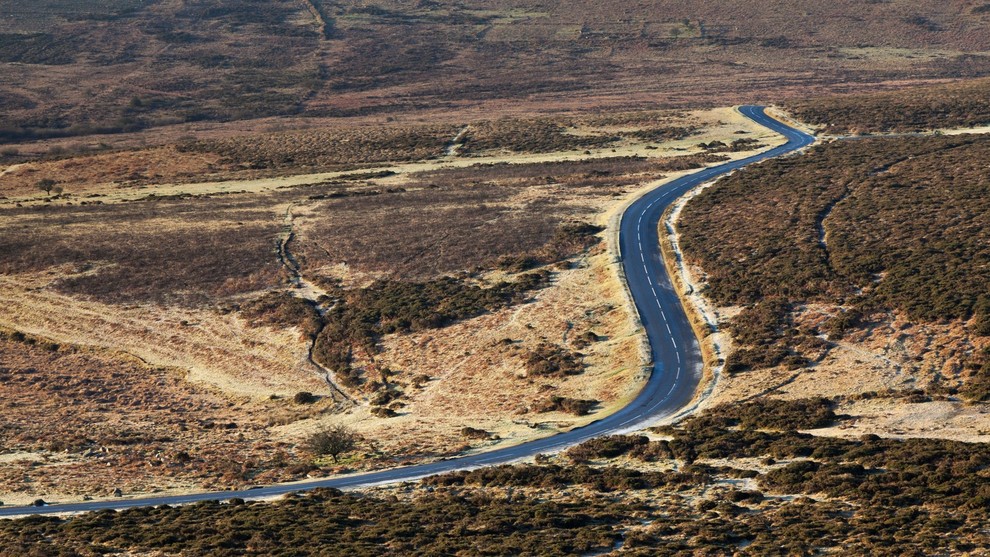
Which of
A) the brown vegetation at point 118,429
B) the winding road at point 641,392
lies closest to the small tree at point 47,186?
the brown vegetation at point 118,429

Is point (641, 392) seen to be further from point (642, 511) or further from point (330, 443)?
point (642, 511)

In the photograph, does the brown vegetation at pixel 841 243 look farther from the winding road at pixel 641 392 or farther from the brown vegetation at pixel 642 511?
the brown vegetation at pixel 642 511

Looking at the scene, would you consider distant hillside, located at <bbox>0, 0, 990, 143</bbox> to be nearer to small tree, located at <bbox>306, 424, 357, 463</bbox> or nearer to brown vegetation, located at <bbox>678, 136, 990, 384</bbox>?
brown vegetation, located at <bbox>678, 136, 990, 384</bbox>

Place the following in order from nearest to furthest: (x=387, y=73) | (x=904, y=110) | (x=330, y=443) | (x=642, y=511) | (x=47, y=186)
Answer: (x=642, y=511) → (x=330, y=443) → (x=47, y=186) → (x=904, y=110) → (x=387, y=73)

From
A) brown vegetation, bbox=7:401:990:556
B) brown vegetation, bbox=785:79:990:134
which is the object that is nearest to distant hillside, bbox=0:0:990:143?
brown vegetation, bbox=785:79:990:134

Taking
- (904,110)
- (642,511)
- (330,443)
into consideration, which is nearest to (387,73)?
(904,110)

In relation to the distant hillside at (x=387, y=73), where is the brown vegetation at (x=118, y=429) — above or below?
below

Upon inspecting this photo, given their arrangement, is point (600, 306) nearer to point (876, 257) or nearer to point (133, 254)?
point (876, 257)

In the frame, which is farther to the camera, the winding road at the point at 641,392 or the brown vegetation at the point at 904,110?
the brown vegetation at the point at 904,110

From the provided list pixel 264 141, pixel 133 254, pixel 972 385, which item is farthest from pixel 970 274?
pixel 264 141

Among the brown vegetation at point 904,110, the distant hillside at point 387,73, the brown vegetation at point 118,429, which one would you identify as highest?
the distant hillside at point 387,73
